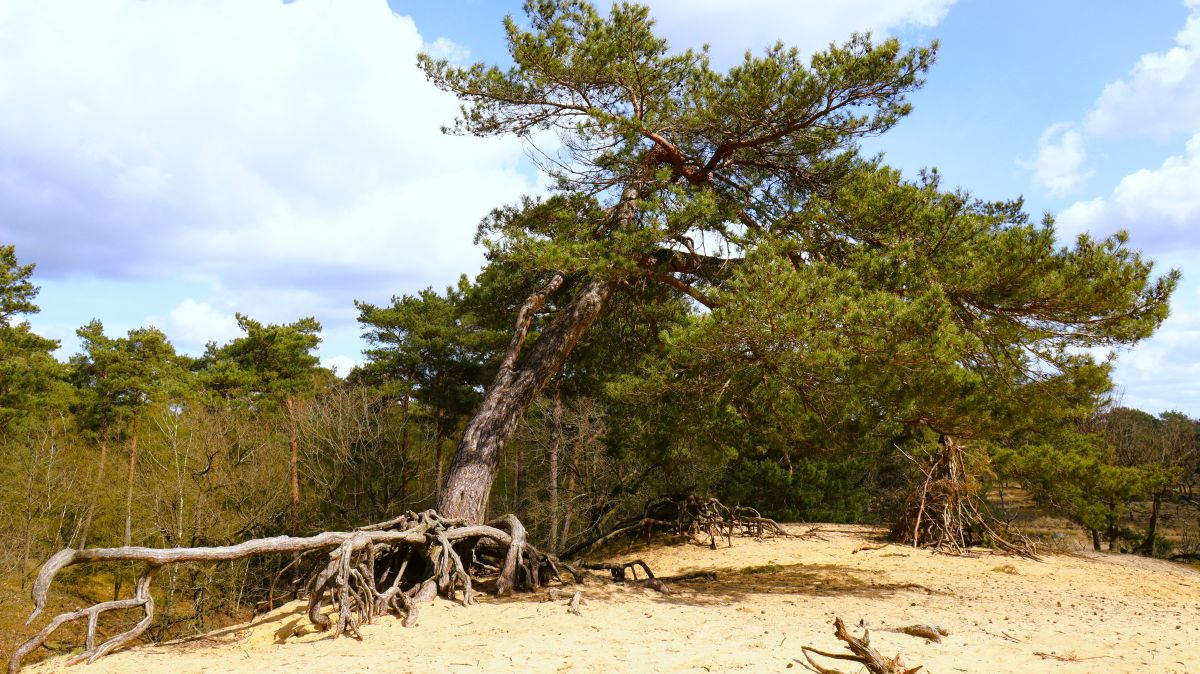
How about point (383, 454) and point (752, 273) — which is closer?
point (752, 273)

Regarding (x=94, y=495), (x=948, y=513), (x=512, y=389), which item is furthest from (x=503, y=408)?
(x=94, y=495)

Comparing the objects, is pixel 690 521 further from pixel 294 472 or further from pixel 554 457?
pixel 294 472

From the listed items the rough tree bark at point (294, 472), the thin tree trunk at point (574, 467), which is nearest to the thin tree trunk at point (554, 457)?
the thin tree trunk at point (574, 467)

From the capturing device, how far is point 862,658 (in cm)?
417

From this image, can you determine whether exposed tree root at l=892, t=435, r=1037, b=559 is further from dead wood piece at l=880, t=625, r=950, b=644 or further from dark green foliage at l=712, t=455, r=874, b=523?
dead wood piece at l=880, t=625, r=950, b=644

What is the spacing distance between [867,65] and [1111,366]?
→ 428 centimetres

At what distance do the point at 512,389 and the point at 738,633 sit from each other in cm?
452

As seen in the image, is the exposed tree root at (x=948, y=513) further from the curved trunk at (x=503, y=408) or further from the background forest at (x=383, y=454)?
the curved trunk at (x=503, y=408)

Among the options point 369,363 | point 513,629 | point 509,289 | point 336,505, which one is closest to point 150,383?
point 369,363

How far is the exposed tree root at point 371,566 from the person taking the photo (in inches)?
190

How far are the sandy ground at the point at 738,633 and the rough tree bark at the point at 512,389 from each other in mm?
1782

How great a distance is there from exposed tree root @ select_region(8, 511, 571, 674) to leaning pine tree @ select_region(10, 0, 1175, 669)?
0.03m

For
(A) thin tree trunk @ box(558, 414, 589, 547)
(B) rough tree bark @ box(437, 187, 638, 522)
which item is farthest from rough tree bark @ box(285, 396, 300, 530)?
(B) rough tree bark @ box(437, 187, 638, 522)

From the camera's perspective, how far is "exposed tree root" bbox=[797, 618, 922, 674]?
400cm
